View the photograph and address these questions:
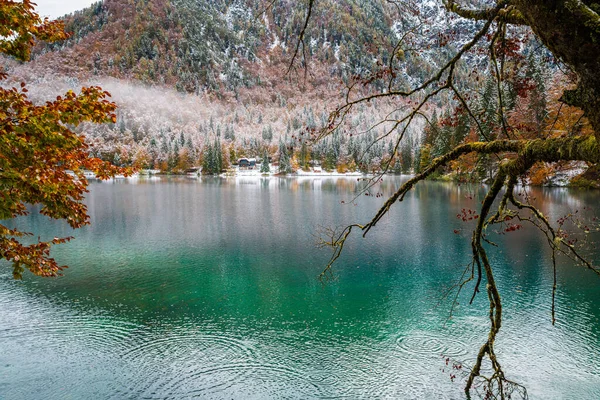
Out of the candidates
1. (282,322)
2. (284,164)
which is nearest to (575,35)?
(282,322)

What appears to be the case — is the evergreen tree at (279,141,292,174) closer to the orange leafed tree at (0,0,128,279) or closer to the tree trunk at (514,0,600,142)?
the orange leafed tree at (0,0,128,279)

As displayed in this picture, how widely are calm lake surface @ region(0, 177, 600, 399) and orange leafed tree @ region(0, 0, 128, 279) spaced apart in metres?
5.21

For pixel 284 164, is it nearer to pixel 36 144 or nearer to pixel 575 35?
pixel 36 144

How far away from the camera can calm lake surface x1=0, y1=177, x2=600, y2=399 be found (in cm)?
1052

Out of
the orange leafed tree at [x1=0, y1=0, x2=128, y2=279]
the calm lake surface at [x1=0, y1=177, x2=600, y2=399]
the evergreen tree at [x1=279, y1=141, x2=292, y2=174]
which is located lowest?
the calm lake surface at [x1=0, y1=177, x2=600, y2=399]

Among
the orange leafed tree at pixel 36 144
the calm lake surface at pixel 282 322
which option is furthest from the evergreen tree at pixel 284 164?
the orange leafed tree at pixel 36 144

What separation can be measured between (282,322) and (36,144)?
32.3ft

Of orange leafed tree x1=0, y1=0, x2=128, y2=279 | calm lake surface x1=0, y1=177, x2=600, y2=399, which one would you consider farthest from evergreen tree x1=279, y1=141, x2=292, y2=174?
orange leafed tree x1=0, y1=0, x2=128, y2=279

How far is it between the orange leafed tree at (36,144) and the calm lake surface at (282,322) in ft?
17.1

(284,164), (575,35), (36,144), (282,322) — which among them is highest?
(284,164)

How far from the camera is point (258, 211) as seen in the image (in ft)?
131

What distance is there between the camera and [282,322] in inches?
555

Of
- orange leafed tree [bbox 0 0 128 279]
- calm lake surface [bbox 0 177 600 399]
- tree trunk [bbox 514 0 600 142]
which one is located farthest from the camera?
calm lake surface [bbox 0 177 600 399]

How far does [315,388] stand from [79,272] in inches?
582
